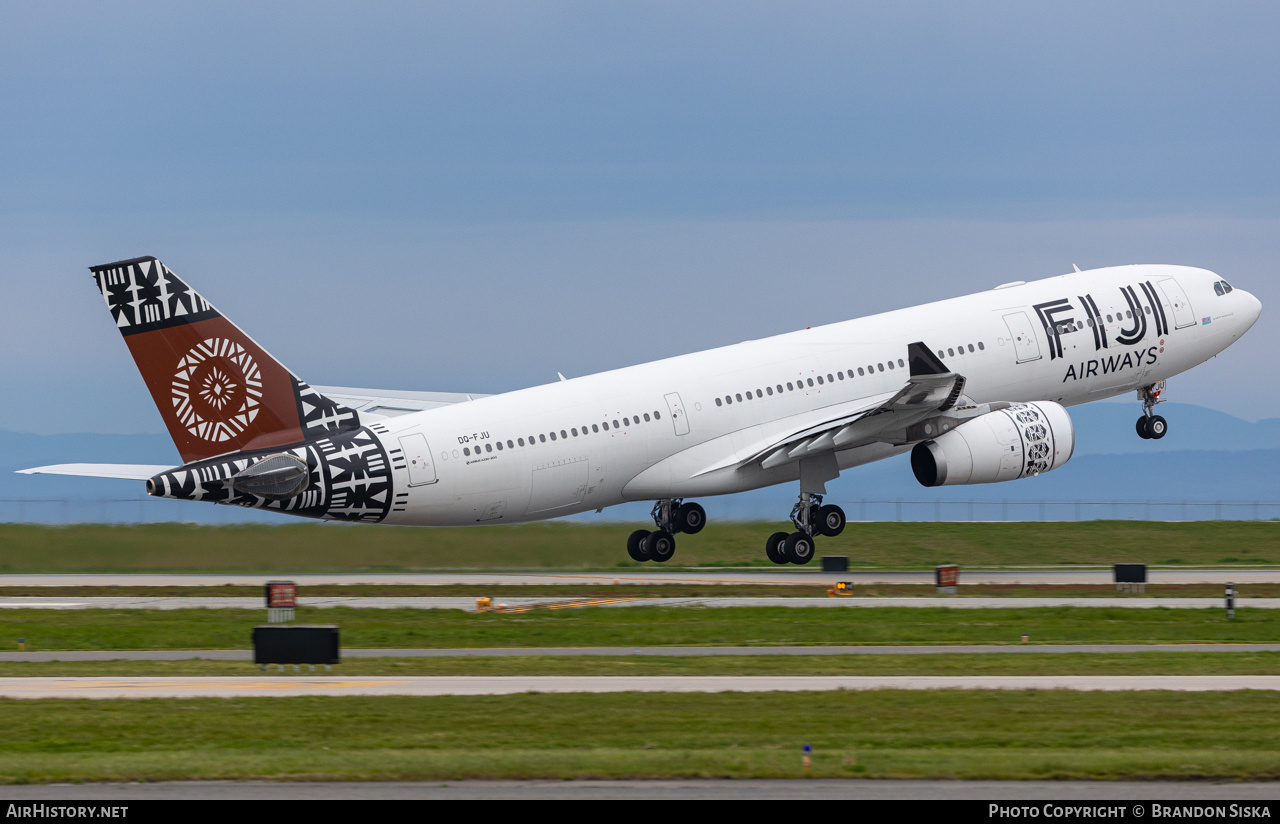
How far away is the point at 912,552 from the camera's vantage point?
6356 centimetres

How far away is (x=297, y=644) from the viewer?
29.4m

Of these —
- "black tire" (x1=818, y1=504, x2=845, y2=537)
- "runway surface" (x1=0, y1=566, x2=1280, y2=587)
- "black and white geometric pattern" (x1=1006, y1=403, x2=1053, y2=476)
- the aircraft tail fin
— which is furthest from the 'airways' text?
the aircraft tail fin

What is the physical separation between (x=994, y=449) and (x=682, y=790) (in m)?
31.8

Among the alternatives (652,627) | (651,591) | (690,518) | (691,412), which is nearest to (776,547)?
(690,518)

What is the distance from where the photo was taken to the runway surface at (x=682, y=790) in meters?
17.5

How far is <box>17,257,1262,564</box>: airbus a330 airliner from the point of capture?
4044 cm

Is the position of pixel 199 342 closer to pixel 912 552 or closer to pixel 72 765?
pixel 72 765

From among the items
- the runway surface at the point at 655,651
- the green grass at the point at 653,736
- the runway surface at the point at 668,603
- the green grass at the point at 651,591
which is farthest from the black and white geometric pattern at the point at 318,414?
the green grass at the point at 653,736

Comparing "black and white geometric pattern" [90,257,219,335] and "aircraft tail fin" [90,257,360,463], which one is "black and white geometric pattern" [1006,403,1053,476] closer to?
"aircraft tail fin" [90,257,360,463]

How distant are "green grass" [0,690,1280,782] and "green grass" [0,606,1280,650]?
878cm

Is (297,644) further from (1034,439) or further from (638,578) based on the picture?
(1034,439)

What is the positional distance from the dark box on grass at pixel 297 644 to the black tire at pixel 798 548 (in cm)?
2217

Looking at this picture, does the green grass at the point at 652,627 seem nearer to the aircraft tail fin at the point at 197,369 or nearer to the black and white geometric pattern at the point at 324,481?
the black and white geometric pattern at the point at 324,481
